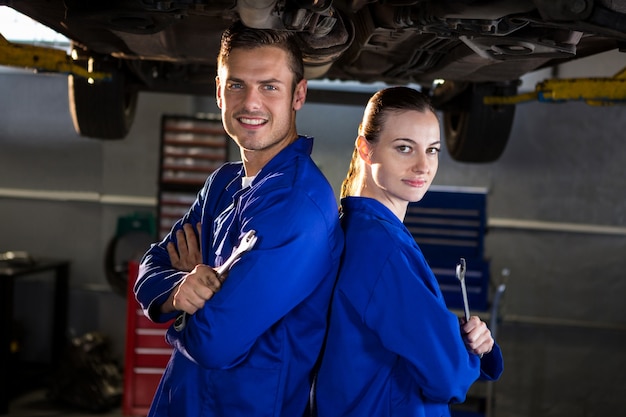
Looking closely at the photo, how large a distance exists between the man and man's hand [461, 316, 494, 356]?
1.01ft

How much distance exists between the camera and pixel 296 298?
5.50ft

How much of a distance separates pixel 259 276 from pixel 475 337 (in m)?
0.50

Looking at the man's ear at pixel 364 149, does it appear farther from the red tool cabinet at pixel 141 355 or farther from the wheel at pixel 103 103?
the red tool cabinet at pixel 141 355

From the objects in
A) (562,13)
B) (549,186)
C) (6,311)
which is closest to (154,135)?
(6,311)

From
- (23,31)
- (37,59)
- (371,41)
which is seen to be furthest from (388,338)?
(23,31)

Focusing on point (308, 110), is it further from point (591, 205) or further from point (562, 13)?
point (562, 13)

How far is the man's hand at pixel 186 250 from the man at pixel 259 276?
5cm

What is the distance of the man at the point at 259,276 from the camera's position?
5.33 ft

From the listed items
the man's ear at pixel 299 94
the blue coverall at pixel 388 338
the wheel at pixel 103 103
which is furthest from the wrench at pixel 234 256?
the wheel at pixel 103 103

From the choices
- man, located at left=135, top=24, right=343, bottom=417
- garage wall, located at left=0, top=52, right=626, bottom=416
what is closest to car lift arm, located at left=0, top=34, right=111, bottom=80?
man, located at left=135, top=24, right=343, bottom=417

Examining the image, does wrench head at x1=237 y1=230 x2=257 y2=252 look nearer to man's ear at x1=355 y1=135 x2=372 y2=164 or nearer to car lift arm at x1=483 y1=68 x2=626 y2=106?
man's ear at x1=355 y1=135 x2=372 y2=164

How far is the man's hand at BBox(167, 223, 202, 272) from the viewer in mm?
1988

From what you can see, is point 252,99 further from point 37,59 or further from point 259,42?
point 37,59

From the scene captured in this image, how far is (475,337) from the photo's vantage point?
178 cm
